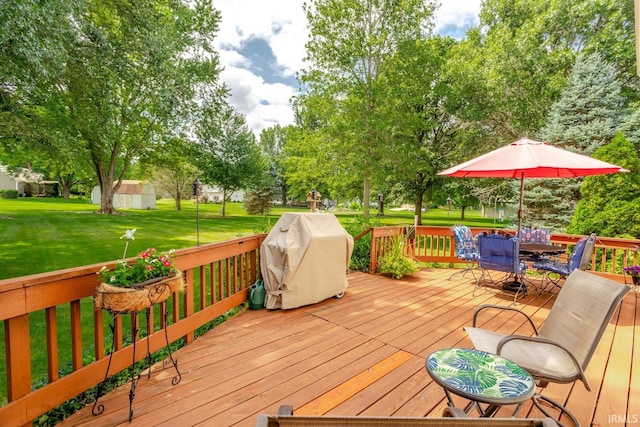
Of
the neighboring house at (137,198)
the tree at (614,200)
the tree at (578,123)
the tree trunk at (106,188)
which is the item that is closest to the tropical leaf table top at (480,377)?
the tree at (614,200)

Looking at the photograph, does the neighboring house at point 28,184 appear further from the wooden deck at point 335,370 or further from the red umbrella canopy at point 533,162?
the red umbrella canopy at point 533,162

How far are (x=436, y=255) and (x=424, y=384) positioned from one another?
437cm

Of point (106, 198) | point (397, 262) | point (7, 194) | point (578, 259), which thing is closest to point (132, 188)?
point (106, 198)

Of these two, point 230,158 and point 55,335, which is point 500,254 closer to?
point 55,335

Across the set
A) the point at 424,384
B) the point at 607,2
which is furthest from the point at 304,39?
the point at 424,384

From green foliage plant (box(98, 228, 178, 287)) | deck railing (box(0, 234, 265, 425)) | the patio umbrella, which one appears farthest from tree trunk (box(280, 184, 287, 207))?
green foliage plant (box(98, 228, 178, 287))

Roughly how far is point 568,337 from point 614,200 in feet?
21.0

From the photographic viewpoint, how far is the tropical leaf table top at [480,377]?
1.30m

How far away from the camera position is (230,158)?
19500 mm

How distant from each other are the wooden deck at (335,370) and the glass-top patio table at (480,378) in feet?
2.01

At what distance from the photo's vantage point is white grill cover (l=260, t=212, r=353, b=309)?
3.57m

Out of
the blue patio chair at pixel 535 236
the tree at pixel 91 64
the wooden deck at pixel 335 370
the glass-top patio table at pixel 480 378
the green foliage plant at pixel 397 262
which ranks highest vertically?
the tree at pixel 91 64

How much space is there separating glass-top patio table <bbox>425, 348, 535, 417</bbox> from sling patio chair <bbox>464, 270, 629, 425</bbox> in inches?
7.4

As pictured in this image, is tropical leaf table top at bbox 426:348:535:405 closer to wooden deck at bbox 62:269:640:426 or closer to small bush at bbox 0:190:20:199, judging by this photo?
wooden deck at bbox 62:269:640:426
